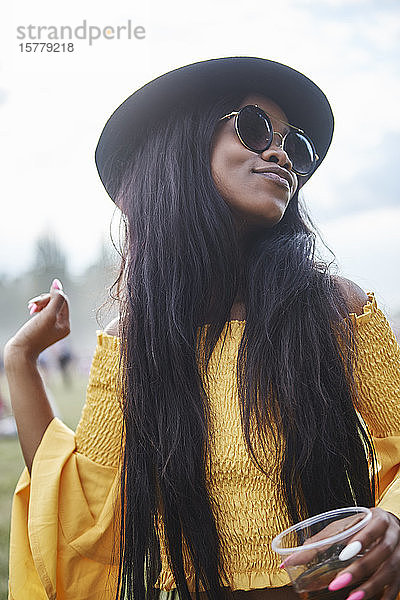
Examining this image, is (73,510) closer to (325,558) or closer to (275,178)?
(325,558)

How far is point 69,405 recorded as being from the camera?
26.5 ft

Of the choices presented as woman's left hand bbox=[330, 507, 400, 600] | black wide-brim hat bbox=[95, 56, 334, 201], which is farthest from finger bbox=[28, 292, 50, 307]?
woman's left hand bbox=[330, 507, 400, 600]

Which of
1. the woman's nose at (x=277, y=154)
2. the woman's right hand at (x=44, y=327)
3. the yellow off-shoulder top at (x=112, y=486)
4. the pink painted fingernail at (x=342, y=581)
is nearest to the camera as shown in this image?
the pink painted fingernail at (x=342, y=581)

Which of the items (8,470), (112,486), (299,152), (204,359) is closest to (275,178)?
(299,152)

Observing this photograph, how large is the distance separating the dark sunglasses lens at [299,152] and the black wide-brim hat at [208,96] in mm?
116

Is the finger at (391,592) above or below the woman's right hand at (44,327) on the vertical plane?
below

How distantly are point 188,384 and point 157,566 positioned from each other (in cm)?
35

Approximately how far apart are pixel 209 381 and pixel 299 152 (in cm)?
52

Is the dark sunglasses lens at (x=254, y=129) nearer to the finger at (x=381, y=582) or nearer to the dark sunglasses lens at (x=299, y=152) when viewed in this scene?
the dark sunglasses lens at (x=299, y=152)

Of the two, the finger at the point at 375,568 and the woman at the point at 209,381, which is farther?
the woman at the point at 209,381

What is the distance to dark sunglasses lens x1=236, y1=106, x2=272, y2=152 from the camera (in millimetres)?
1238

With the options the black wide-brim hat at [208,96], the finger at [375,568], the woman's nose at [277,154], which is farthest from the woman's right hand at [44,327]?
the finger at [375,568]

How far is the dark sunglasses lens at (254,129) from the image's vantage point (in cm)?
124

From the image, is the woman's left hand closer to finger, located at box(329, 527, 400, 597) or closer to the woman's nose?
finger, located at box(329, 527, 400, 597)
